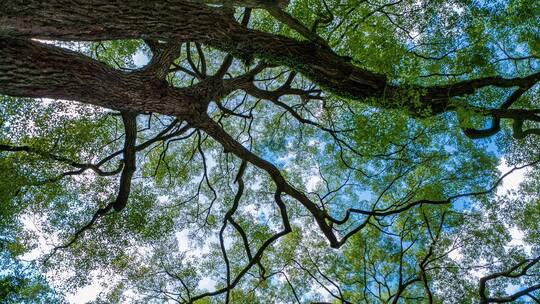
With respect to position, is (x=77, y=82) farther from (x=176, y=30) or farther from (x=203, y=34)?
(x=203, y=34)

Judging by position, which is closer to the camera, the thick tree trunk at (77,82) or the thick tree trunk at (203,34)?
the thick tree trunk at (203,34)

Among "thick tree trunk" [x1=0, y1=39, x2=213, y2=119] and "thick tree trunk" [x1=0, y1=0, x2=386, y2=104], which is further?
"thick tree trunk" [x1=0, y1=39, x2=213, y2=119]

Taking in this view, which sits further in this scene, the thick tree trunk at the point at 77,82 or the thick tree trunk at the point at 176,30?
the thick tree trunk at the point at 77,82

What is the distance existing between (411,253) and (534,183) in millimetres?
3850

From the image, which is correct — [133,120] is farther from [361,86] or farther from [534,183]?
[534,183]

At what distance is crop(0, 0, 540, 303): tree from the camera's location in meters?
5.65

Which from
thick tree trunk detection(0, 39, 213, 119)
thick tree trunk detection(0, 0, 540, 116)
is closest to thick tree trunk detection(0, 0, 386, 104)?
thick tree trunk detection(0, 0, 540, 116)

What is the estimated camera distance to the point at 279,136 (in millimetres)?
14227

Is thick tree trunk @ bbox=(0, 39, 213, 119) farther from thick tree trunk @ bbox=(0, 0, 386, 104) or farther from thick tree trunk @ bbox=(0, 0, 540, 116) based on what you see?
thick tree trunk @ bbox=(0, 0, 386, 104)

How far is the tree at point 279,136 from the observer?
18.5 feet

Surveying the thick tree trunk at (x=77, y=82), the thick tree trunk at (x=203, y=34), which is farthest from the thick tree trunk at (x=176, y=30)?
the thick tree trunk at (x=77, y=82)

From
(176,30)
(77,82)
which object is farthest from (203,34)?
(77,82)

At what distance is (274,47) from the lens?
6.43 metres

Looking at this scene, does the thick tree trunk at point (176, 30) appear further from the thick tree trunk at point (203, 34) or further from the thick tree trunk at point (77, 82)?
the thick tree trunk at point (77, 82)
